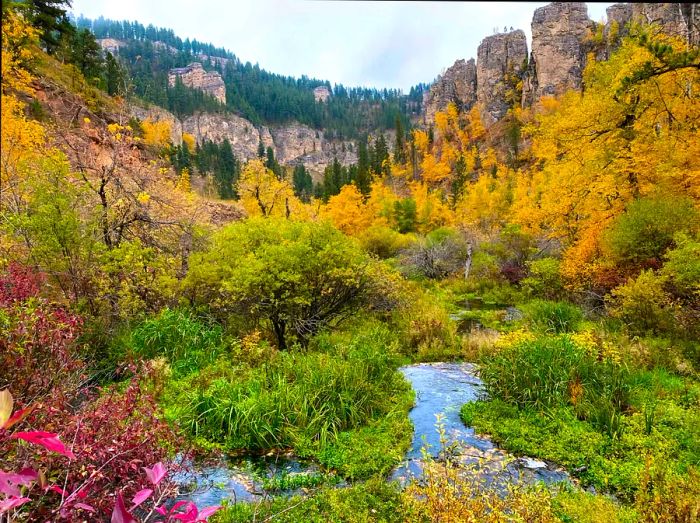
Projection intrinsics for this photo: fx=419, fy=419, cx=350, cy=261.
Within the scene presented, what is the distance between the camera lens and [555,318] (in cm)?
1184

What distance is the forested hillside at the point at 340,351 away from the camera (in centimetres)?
389

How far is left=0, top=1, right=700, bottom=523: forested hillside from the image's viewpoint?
3889 millimetres

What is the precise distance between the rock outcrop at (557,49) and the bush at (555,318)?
74837 mm

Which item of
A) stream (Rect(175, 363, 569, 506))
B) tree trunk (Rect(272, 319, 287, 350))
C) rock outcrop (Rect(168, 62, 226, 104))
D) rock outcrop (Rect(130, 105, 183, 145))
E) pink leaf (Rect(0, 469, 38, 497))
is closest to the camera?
pink leaf (Rect(0, 469, 38, 497))

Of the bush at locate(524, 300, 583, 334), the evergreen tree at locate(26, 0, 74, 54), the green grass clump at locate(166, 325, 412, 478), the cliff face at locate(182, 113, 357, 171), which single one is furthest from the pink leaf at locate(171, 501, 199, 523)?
the cliff face at locate(182, 113, 357, 171)

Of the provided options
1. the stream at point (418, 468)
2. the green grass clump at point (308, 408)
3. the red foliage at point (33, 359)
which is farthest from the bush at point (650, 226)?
the red foliage at point (33, 359)

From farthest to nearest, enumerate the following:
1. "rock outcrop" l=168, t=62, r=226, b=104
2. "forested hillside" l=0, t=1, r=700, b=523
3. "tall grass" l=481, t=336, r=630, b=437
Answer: "rock outcrop" l=168, t=62, r=226, b=104 → "tall grass" l=481, t=336, r=630, b=437 → "forested hillside" l=0, t=1, r=700, b=523

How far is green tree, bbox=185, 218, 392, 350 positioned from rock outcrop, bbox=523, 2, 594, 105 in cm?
7813

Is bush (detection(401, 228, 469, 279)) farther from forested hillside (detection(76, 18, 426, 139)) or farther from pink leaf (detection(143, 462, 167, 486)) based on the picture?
forested hillside (detection(76, 18, 426, 139))

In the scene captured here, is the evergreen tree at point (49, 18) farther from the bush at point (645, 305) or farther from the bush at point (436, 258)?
the bush at point (645, 305)

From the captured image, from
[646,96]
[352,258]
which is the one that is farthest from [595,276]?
[352,258]

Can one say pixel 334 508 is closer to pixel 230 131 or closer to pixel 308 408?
pixel 308 408

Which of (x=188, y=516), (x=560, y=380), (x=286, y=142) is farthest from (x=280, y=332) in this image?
(x=286, y=142)

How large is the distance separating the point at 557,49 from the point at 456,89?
2516 centimetres
